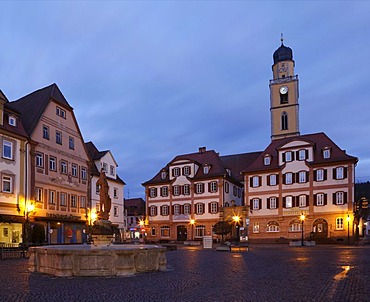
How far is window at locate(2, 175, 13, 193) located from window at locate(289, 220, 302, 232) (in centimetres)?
3274

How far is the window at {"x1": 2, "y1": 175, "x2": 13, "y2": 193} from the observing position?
3331 cm

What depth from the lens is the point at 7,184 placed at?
33.7 m

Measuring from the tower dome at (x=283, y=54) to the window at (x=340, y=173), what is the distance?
1764 inches

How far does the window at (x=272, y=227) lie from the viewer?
172 feet

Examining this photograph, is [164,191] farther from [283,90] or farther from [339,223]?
[283,90]

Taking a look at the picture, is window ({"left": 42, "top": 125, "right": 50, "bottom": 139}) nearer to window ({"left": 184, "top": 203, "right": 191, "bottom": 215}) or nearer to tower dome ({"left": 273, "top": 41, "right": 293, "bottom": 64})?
window ({"left": 184, "top": 203, "right": 191, "bottom": 215})

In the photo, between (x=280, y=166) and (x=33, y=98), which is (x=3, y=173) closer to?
(x=33, y=98)

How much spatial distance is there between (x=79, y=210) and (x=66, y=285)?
108 ft

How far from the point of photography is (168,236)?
2388 inches

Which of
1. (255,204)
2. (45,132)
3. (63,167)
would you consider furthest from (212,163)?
(45,132)

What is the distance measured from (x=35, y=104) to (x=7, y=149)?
7.52 metres

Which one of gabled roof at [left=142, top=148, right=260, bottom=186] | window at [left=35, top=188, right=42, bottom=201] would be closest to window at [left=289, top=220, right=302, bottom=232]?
gabled roof at [left=142, top=148, right=260, bottom=186]

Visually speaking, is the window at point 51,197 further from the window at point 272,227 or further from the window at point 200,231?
the window at point 272,227

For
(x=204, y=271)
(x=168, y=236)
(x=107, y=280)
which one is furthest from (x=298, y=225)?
(x=107, y=280)
